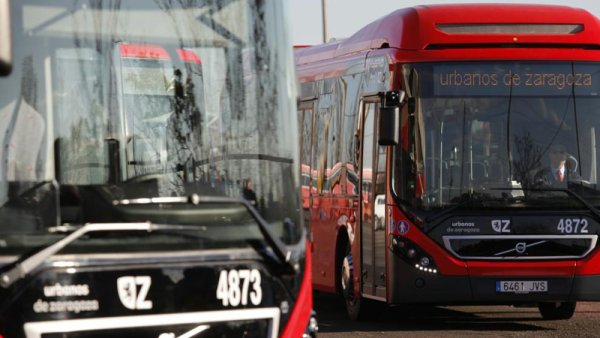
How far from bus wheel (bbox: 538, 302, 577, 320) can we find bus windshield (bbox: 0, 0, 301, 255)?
376 inches

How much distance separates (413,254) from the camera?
1548 centimetres

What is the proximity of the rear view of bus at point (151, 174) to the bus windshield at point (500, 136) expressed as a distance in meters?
7.27

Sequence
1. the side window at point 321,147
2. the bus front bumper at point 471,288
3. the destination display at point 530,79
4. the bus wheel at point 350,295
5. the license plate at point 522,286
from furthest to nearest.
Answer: the side window at point 321,147, the bus wheel at point 350,295, the destination display at point 530,79, the license plate at point 522,286, the bus front bumper at point 471,288

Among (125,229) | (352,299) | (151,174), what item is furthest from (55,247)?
(352,299)

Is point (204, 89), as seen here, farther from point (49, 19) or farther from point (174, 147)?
point (49, 19)

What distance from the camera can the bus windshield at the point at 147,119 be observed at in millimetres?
7453

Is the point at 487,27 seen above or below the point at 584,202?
above

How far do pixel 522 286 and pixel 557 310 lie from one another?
1.99 meters

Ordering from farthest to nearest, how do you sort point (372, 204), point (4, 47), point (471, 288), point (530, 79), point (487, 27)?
point (372, 204) → point (487, 27) → point (530, 79) → point (471, 288) → point (4, 47)

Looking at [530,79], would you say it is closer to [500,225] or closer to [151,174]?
[500,225]

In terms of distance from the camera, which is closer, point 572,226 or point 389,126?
point 389,126

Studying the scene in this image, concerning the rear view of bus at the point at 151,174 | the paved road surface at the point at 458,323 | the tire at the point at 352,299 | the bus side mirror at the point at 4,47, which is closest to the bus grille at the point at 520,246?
the paved road surface at the point at 458,323

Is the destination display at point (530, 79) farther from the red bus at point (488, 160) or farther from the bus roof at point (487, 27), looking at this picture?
the bus roof at point (487, 27)

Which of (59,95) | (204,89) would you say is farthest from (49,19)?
(204,89)
